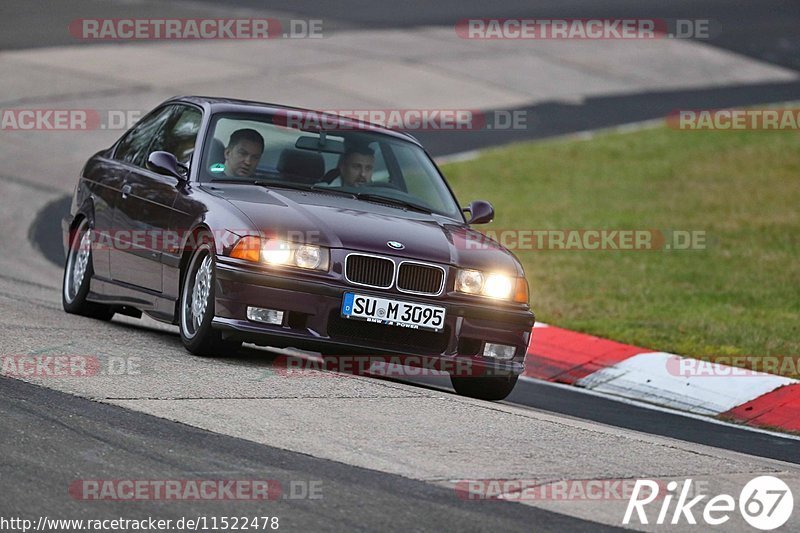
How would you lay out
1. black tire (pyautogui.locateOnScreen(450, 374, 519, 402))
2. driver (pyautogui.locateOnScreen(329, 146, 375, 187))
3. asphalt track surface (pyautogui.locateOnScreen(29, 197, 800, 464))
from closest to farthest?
1. asphalt track surface (pyautogui.locateOnScreen(29, 197, 800, 464))
2. black tire (pyautogui.locateOnScreen(450, 374, 519, 402))
3. driver (pyautogui.locateOnScreen(329, 146, 375, 187))

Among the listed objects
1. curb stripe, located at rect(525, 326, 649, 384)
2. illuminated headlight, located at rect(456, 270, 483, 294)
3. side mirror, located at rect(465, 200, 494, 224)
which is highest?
side mirror, located at rect(465, 200, 494, 224)

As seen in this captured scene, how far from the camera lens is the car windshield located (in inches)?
370

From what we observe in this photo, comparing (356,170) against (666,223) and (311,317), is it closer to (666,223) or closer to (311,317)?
(311,317)

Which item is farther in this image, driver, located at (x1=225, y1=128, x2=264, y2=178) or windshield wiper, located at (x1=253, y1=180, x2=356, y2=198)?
driver, located at (x1=225, y1=128, x2=264, y2=178)

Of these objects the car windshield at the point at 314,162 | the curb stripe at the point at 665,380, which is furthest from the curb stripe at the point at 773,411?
the car windshield at the point at 314,162

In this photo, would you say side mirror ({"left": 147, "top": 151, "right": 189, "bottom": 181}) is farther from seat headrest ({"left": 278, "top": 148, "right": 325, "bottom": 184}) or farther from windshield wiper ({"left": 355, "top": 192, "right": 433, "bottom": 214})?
windshield wiper ({"left": 355, "top": 192, "right": 433, "bottom": 214})

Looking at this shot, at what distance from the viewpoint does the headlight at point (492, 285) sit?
862 cm

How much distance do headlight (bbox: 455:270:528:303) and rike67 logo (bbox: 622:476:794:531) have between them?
89.3 inches

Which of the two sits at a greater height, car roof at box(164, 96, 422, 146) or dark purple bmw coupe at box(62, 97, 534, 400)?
car roof at box(164, 96, 422, 146)

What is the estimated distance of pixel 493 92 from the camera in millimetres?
26438

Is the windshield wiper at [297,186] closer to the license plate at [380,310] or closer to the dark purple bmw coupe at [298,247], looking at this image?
the dark purple bmw coupe at [298,247]

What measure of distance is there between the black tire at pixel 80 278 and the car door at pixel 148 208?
486mm

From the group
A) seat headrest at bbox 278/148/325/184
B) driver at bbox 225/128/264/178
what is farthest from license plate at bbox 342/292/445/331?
driver at bbox 225/128/264/178

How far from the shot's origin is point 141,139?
10.6 meters
